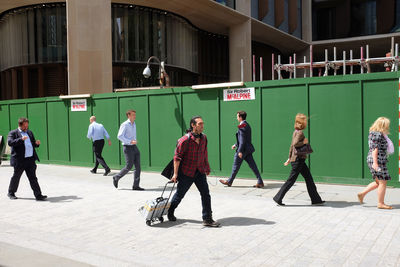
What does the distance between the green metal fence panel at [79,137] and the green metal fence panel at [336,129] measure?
7790 mm

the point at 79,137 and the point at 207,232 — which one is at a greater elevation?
the point at 79,137

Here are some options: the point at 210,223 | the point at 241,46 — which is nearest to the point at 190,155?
the point at 210,223

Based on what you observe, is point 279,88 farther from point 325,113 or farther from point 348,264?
point 348,264

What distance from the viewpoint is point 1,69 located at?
27812mm

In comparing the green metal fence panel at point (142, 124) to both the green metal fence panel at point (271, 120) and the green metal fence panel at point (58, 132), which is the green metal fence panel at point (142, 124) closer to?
the green metal fence panel at point (271, 120)

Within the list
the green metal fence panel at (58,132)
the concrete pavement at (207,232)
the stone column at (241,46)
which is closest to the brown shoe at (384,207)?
the concrete pavement at (207,232)

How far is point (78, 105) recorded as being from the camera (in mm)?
14102

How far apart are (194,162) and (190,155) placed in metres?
→ 0.12

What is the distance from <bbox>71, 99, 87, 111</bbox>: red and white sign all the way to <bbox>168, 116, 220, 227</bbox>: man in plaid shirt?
8.84 metres

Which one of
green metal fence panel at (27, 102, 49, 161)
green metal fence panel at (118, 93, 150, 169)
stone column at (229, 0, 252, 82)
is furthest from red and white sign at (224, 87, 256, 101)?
stone column at (229, 0, 252, 82)

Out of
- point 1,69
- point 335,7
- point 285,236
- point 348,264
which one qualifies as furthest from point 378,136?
point 335,7

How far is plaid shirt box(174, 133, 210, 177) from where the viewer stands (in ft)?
19.3

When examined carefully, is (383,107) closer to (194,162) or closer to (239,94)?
(239,94)

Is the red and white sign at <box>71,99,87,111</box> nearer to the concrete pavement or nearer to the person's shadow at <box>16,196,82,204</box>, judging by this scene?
the concrete pavement
